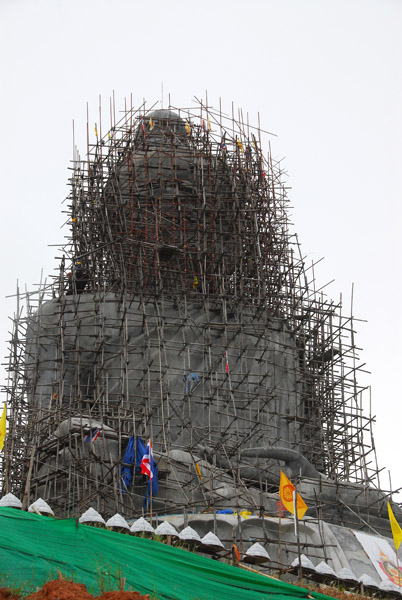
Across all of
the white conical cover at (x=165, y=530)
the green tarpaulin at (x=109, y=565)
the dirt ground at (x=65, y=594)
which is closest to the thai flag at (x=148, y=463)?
the white conical cover at (x=165, y=530)

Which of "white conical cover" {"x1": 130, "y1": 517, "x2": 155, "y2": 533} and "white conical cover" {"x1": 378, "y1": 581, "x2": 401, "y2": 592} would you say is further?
"white conical cover" {"x1": 378, "y1": 581, "x2": 401, "y2": 592}

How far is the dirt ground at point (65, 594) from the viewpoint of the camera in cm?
1598

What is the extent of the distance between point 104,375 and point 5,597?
2095 cm

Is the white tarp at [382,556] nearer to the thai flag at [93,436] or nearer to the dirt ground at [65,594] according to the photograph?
the thai flag at [93,436]

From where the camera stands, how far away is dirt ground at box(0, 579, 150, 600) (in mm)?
15984

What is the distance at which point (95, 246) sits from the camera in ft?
142

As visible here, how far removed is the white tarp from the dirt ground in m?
17.2

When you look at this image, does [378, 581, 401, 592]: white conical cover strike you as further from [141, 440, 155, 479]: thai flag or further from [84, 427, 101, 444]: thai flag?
[84, 427, 101, 444]: thai flag

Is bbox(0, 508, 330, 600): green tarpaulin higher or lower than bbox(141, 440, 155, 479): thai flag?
lower

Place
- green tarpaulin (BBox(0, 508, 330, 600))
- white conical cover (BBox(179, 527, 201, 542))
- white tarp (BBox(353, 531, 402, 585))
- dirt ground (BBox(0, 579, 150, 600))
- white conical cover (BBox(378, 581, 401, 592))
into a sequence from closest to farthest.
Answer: dirt ground (BBox(0, 579, 150, 600)) → green tarpaulin (BBox(0, 508, 330, 600)) → white conical cover (BBox(179, 527, 201, 542)) → white conical cover (BBox(378, 581, 401, 592)) → white tarp (BBox(353, 531, 402, 585))

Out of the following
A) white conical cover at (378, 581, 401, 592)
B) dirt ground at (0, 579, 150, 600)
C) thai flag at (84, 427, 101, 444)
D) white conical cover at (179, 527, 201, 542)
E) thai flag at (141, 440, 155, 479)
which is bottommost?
white conical cover at (378, 581, 401, 592)

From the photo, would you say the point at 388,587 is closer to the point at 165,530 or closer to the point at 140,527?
the point at 165,530

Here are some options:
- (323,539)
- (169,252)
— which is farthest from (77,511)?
(169,252)

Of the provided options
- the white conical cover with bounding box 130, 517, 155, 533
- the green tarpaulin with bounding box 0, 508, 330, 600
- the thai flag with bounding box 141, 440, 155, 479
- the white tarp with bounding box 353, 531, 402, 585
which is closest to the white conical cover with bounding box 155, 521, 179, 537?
the white conical cover with bounding box 130, 517, 155, 533
